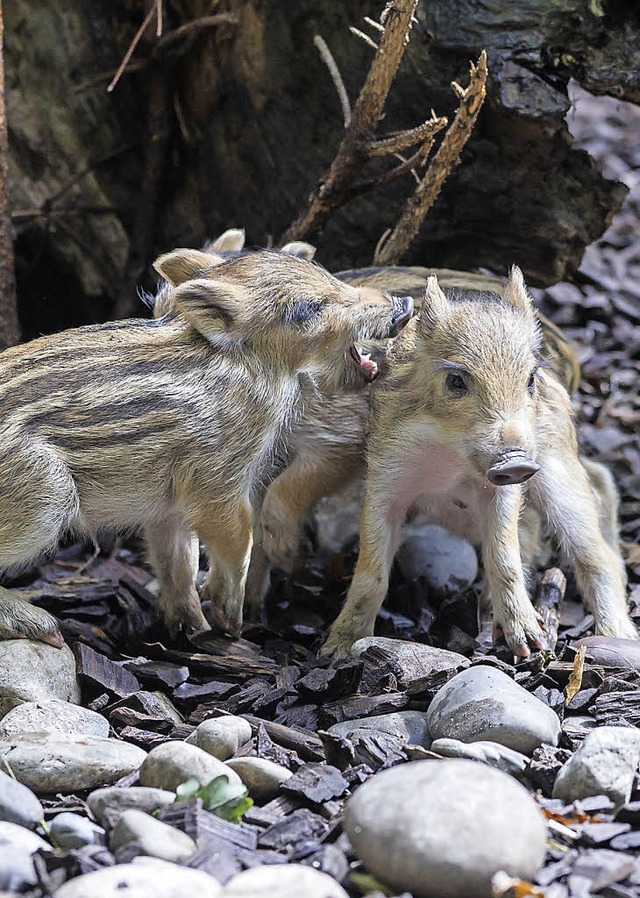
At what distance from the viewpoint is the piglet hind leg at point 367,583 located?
4734mm

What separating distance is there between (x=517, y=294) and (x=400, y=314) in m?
0.62

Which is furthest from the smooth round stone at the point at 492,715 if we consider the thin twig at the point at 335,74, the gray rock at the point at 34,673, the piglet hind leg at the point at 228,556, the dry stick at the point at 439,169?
the thin twig at the point at 335,74

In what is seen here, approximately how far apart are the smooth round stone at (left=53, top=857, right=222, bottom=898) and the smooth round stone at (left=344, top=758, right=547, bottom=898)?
0.41 meters

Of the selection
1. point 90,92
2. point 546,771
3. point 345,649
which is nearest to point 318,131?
point 90,92

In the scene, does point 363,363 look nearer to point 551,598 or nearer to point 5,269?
point 551,598

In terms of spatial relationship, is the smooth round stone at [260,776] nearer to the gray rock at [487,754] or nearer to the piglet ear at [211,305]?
the gray rock at [487,754]

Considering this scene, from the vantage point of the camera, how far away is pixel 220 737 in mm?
3555

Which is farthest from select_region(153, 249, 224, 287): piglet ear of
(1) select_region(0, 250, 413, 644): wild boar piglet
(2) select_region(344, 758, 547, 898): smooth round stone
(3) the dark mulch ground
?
(2) select_region(344, 758, 547, 898): smooth round stone

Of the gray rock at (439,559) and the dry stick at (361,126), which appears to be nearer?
the dry stick at (361,126)

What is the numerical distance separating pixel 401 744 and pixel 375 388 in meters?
1.83

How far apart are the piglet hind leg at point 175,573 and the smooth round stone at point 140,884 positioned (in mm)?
2304

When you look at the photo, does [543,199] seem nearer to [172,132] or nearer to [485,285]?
[485,285]

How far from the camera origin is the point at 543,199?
5777 mm

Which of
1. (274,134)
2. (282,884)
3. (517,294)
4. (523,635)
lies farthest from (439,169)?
(282,884)
